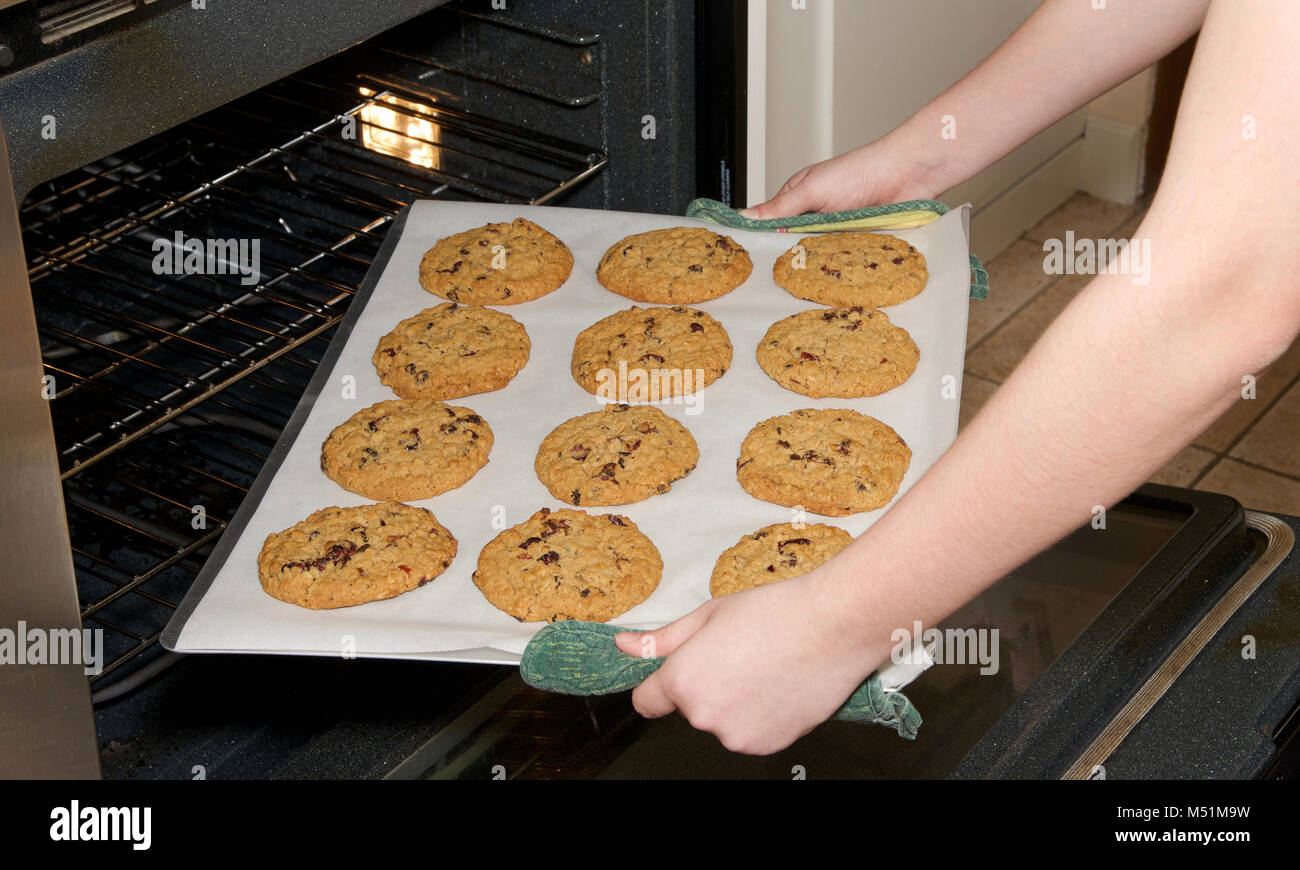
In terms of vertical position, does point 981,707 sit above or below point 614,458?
below

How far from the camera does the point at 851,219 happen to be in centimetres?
151

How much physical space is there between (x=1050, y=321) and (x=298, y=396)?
2207 mm

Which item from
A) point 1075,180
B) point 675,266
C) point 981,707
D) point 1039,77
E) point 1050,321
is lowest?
point 1050,321

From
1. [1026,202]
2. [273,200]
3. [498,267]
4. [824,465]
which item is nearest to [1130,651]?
[824,465]

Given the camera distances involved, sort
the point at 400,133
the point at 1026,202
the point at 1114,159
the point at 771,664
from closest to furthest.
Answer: the point at 771,664
the point at 400,133
the point at 1026,202
the point at 1114,159

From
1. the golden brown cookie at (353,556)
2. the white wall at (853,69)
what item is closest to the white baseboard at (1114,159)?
the white wall at (853,69)

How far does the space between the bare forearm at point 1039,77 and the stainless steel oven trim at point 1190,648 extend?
503mm

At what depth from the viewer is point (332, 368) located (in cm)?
141

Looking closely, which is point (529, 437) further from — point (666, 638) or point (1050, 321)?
point (1050, 321)

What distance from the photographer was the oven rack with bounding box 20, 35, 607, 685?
4.91 ft

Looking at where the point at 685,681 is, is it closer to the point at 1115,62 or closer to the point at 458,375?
the point at 458,375
